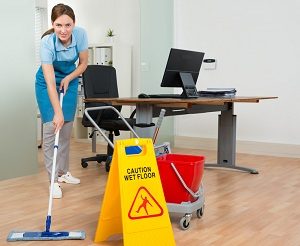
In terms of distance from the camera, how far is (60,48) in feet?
9.74

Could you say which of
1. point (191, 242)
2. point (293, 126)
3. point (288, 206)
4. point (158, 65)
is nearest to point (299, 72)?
point (293, 126)

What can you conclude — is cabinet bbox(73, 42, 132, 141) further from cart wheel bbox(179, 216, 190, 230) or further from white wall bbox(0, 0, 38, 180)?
cart wheel bbox(179, 216, 190, 230)

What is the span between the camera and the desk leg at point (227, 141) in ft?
13.4

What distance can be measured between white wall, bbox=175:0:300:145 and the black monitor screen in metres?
2.00

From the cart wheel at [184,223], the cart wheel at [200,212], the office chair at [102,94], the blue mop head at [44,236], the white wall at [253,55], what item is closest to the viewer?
the blue mop head at [44,236]

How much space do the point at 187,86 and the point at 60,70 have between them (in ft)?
3.04

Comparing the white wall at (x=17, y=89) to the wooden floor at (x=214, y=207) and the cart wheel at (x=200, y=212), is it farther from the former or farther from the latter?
the cart wheel at (x=200, y=212)

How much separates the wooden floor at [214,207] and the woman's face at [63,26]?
1.11 metres

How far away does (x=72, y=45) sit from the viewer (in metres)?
3.02

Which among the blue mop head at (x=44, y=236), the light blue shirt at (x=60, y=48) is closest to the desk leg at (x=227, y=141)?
the light blue shirt at (x=60, y=48)

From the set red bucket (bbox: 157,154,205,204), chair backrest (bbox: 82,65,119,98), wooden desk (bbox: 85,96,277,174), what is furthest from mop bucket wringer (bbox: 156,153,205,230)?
chair backrest (bbox: 82,65,119,98)

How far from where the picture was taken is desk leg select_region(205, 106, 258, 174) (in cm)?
409

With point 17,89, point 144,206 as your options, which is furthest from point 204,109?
point 144,206

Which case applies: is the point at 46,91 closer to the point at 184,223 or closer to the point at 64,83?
the point at 64,83
